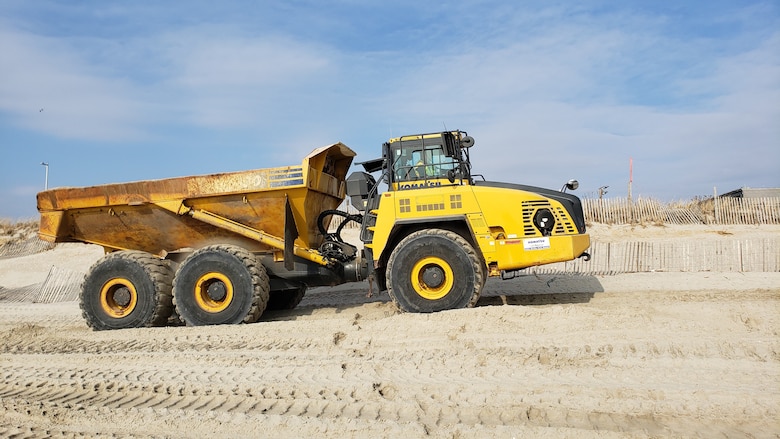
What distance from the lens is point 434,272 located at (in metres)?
7.36

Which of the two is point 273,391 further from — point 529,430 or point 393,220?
point 393,220

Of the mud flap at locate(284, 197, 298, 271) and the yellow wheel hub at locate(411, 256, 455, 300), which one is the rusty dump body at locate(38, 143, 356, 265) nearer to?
the mud flap at locate(284, 197, 298, 271)

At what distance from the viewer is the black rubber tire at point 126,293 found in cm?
815

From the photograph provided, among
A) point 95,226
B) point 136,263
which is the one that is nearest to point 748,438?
point 136,263

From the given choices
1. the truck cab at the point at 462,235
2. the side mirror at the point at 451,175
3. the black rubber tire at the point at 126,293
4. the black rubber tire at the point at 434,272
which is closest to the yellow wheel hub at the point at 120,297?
the black rubber tire at the point at 126,293

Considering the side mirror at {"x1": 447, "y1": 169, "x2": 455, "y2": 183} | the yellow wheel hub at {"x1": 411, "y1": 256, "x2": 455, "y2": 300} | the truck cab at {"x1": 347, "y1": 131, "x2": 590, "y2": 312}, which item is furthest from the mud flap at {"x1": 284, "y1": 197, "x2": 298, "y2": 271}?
the side mirror at {"x1": 447, "y1": 169, "x2": 455, "y2": 183}

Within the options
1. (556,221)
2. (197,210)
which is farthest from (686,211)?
(197,210)

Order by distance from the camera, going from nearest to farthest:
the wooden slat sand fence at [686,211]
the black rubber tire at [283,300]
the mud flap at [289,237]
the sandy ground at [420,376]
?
the sandy ground at [420,376] → the mud flap at [289,237] → the black rubber tire at [283,300] → the wooden slat sand fence at [686,211]

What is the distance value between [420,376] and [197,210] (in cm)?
502

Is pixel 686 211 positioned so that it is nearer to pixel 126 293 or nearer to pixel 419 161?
pixel 419 161

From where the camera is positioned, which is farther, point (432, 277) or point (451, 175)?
point (451, 175)

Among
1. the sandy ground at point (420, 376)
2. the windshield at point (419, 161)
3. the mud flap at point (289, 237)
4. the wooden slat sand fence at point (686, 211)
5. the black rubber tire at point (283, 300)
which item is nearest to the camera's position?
the sandy ground at point (420, 376)

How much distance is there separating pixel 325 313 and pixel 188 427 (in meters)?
4.71

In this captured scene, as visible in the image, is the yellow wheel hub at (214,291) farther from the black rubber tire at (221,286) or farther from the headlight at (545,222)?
the headlight at (545,222)
